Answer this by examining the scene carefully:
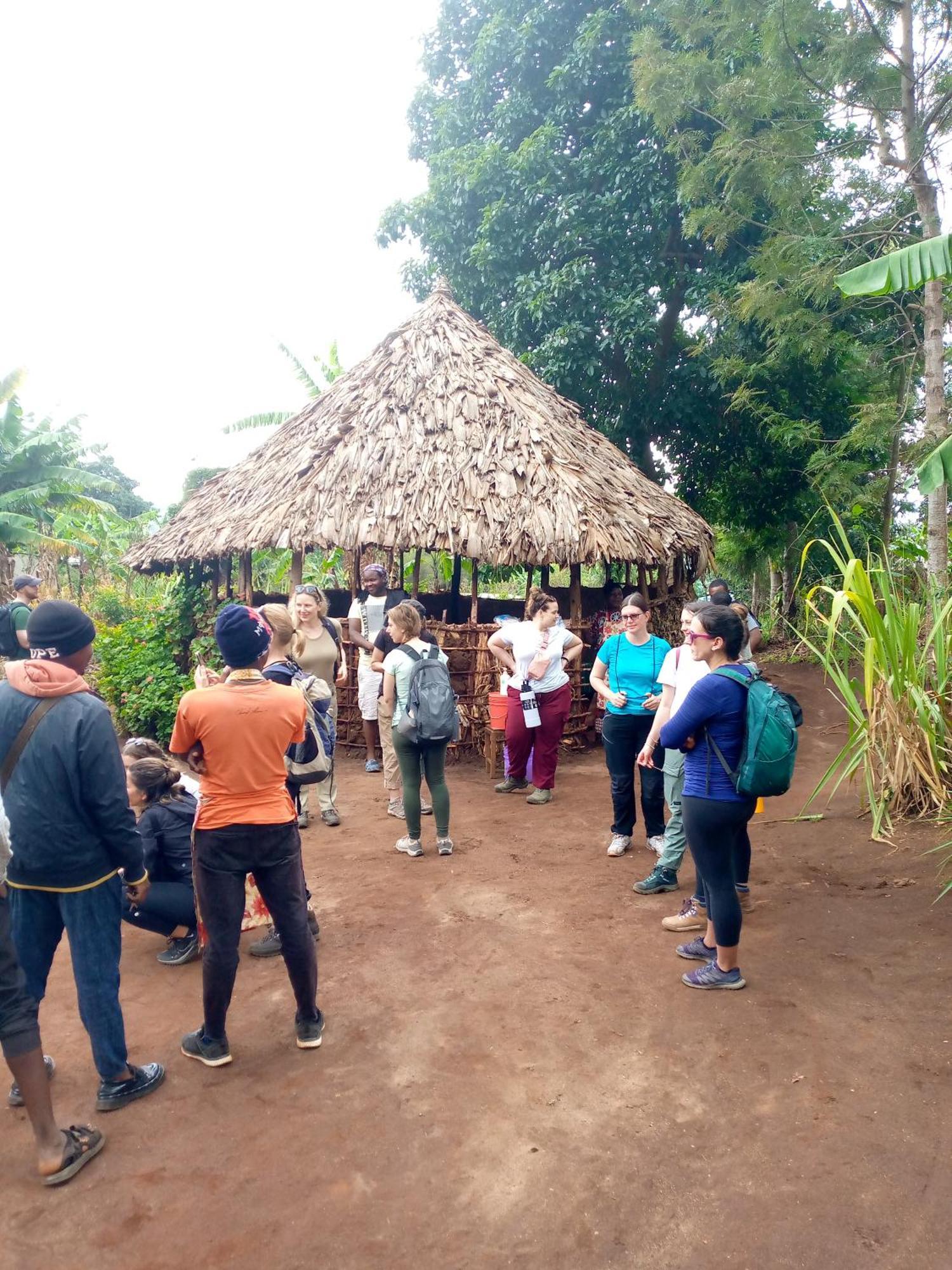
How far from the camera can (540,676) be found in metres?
6.62

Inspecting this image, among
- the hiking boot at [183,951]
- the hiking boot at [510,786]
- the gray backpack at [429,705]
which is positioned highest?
the gray backpack at [429,705]

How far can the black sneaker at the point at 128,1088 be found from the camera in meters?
3.05

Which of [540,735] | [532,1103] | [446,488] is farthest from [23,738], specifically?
[446,488]

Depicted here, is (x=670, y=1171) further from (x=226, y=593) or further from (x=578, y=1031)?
(x=226, y=593)

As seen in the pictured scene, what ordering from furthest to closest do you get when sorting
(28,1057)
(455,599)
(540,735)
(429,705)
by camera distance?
(455,599), (540,735), (429,705), (28,1057)

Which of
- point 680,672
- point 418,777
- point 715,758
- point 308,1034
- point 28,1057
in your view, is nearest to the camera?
point 28,1057

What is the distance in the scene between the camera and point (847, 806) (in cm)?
659

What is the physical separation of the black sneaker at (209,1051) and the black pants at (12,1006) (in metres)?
0.78

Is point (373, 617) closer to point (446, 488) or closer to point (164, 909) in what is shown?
point (446, 488)

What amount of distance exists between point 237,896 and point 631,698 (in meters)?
2.87

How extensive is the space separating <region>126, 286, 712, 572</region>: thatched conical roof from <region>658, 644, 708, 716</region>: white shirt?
357cm

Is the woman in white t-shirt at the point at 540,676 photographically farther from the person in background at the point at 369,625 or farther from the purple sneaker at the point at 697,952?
the purple sneaker at the point at 697,952

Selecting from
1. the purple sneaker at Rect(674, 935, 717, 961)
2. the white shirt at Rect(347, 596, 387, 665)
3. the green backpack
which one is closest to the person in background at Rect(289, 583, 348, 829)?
the white shirt at Rect(347, 596, 387, 665)

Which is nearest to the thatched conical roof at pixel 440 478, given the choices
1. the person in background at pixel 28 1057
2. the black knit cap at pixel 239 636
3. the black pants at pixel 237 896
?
the black knit cap at pixel 239 636
